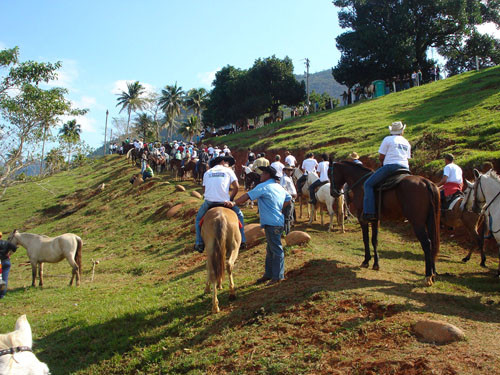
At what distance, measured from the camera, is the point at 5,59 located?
1559 centimetres

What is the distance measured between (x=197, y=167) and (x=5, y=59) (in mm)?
14468

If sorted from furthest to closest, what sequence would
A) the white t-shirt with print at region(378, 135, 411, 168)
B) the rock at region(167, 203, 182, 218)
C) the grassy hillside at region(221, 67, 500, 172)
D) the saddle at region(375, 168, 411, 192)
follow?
the rock at region(167, 203, 182, 218)
the grassy hillside at region(221, 67, 500, 172)
the white t-shirt with print at region(378, 135, 411, 168)
the saddle at region(375, 168, 411, 192)

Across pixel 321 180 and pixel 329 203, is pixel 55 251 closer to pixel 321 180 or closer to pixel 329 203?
pixel 329 203

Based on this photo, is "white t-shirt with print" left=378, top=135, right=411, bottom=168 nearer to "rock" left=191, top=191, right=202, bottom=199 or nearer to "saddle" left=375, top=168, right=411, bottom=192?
"saddle" left=375, top=168, right=411, bottom=192

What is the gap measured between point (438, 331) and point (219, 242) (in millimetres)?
3737

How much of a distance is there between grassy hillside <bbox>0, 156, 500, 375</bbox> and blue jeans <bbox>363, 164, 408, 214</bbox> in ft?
4.44

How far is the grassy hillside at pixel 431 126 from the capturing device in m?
17.1

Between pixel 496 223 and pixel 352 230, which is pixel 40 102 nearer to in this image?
pixel 352 230

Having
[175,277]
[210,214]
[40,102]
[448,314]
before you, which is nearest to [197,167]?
[40,102]

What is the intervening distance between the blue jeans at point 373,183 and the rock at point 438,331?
335 cm

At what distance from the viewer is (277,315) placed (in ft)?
21.6

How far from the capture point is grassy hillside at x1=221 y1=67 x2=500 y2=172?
17.1m

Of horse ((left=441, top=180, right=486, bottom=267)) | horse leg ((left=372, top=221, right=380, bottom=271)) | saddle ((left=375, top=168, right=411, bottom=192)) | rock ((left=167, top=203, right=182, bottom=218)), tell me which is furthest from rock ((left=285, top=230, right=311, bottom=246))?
rock ((left=167, top=203, right=182, bottom=218))

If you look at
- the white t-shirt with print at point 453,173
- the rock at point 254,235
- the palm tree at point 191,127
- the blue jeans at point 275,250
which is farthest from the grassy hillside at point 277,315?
the palm tree at point 191,127
